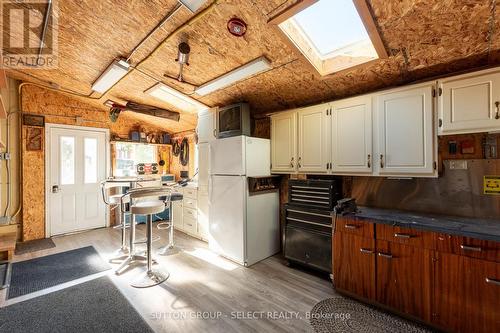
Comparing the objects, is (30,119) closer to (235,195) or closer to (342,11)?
(235,195)

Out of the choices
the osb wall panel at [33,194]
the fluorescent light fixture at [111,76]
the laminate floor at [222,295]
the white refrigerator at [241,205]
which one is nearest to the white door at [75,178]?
the osb wall panel at [33,194]

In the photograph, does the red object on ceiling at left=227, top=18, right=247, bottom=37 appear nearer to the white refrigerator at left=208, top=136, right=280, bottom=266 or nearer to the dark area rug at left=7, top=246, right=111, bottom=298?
the white refrigerator at left=208, top=136, right=280, bottom=266

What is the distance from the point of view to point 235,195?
3.10 metres

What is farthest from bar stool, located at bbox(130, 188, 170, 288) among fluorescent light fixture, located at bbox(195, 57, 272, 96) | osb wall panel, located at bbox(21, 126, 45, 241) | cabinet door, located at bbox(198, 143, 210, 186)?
osb wall panel, located at bbox(21, 126, 45, 241)

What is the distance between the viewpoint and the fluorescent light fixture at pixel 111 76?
288cm

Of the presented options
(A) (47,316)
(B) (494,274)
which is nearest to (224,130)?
(A) (47,316)

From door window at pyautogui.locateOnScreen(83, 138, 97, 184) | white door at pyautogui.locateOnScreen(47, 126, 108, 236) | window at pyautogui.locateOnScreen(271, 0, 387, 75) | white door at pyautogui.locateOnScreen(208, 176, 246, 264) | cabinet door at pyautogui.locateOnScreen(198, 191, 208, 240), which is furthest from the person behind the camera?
door window at pyautogui.locateOnScreen(83, 138, 97, 184)

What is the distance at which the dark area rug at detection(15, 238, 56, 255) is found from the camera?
358 centimetres

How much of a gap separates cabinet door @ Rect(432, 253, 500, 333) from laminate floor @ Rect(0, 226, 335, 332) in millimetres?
971

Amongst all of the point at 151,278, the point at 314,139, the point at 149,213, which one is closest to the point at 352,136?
the point at 314,139

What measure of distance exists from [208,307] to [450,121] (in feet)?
9.48

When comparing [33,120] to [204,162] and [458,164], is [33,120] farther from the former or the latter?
[458,164]

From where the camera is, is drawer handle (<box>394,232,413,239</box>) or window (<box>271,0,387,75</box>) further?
drawer handle (<box>394,232,413,239</box>)

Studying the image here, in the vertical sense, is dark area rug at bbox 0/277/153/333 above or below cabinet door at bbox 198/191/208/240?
below
